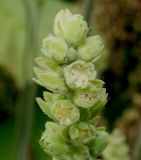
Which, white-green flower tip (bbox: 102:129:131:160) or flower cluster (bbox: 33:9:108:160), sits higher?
flower cluster (bbox: 33:9:108:160)

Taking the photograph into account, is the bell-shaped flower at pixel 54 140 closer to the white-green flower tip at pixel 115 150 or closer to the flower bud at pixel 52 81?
the flower bud at pixel 52 81

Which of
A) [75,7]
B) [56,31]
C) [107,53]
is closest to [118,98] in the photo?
[107,53]

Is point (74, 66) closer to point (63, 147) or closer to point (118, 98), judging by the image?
point (63, 147)

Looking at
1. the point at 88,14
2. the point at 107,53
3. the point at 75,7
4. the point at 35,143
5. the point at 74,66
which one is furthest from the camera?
the point at 75,7

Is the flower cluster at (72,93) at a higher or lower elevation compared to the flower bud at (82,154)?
higher

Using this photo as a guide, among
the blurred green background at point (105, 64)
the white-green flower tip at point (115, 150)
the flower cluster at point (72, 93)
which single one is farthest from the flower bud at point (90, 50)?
the blurred green background at point (105, 64)

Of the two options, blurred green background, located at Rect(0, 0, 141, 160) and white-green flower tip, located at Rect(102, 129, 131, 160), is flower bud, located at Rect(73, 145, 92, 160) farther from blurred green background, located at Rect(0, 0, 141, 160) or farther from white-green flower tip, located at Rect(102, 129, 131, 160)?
blurred green background, located at Rect(0, 0, 141, 160)

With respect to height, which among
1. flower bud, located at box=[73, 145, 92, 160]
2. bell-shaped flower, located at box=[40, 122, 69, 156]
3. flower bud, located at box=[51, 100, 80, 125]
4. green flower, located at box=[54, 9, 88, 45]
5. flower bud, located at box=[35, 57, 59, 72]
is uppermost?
green flower, located at box=[54, 9, 88, 45]

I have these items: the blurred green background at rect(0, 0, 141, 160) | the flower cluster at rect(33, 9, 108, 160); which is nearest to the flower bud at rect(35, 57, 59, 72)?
the flower cluster at rect(33, 9, 108, 160)

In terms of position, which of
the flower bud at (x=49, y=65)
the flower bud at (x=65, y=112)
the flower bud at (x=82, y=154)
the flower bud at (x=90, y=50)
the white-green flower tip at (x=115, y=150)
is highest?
the flower bud at (x=90, y=50)
